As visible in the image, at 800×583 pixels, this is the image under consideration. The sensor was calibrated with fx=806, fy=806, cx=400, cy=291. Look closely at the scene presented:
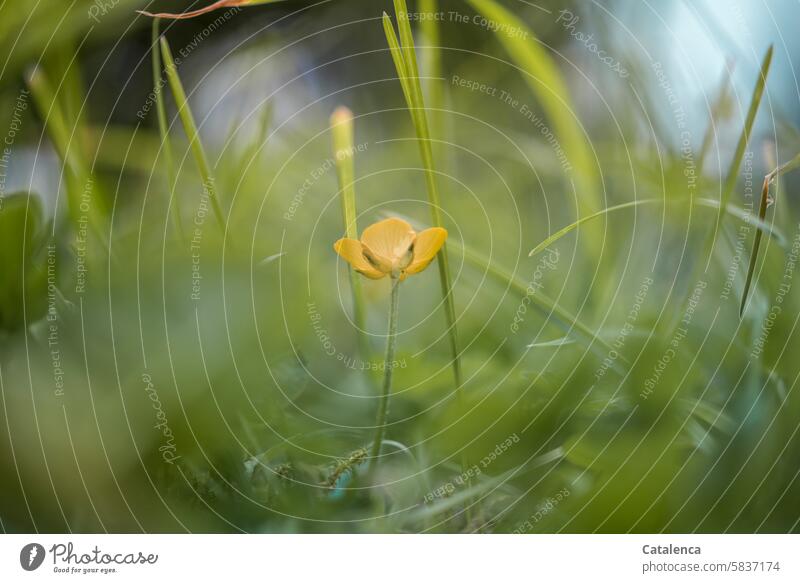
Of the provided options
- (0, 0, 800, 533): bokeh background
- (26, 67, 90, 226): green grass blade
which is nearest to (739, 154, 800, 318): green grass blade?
(0, 0, 800, 533): bokeh background

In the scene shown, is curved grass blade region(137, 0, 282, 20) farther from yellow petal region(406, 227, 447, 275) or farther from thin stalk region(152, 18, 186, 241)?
yellow petal region(406, 227, 447, 275)

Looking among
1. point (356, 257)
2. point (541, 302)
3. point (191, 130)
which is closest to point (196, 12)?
point (191, 130)
